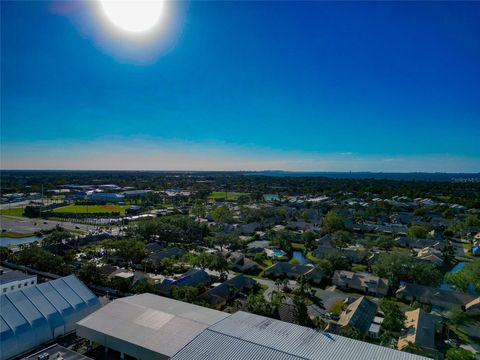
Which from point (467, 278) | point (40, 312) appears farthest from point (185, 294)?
point (467, 278)

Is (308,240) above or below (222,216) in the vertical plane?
below

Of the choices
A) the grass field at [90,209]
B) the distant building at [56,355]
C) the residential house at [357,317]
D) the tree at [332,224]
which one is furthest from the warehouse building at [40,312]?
the grass field at [90,209]

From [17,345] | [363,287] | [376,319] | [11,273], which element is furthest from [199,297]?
[11,273]

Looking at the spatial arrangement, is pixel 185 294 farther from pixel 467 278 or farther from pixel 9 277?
pixel 467 278

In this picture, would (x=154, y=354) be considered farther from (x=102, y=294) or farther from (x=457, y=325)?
(x=457, y=325)


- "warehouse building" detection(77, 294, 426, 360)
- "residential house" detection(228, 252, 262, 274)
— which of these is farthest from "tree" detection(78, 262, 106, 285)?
"residential house" detection(228, 252, 262, 274)

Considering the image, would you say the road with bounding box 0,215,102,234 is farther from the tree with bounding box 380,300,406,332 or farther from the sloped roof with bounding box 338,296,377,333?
the tree with bounding box 380,300,406,332

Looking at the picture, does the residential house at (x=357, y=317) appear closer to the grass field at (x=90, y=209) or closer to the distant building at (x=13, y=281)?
the distant building at (x=13, y=281)
